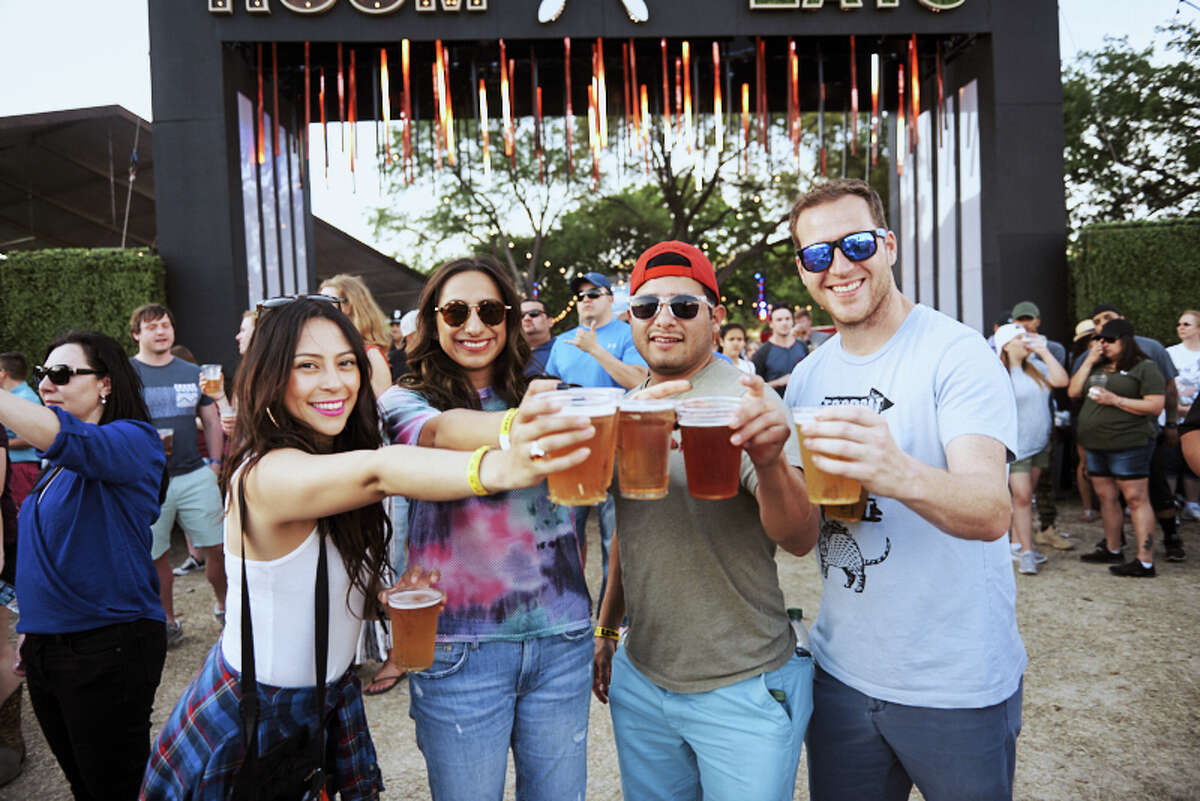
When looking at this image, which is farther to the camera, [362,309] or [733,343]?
[733,343]

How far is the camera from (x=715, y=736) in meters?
1.85

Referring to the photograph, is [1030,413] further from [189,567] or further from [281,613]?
[189,567]

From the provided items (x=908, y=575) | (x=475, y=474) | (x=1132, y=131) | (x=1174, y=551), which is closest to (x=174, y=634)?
(x=475, y=474)

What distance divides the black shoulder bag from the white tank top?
2 centimetres

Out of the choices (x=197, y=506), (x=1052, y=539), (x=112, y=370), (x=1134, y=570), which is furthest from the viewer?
(x=1052, y=539)

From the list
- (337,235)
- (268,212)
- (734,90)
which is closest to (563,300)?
(337,235)

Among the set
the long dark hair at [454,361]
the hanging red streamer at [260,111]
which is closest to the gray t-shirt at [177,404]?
the long dark hair at [454,361]

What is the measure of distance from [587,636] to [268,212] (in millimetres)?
10610

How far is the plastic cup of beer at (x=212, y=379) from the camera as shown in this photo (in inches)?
162

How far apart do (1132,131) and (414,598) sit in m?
26.3

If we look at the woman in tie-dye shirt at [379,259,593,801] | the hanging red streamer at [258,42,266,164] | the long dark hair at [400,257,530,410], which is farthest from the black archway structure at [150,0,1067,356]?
the woman in tie-dye shirt at [379,259,593,801]

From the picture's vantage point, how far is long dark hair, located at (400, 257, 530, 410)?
2.11 metres

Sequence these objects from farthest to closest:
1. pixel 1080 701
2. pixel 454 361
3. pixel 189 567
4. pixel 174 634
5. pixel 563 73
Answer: pixel 563 73
pixel 189 567
pixel 174 634
pixel 1080 701
pixel 454 361

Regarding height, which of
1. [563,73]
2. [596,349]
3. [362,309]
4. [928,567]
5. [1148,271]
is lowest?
[928,567]
